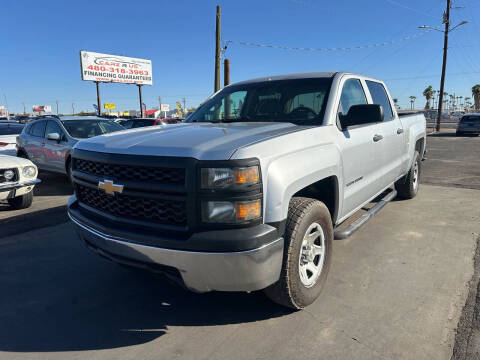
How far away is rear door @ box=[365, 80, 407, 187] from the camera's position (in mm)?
4121

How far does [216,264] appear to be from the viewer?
2160mm

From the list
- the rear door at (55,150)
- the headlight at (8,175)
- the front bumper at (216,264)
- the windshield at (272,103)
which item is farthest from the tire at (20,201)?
the front bumper at (216,264)

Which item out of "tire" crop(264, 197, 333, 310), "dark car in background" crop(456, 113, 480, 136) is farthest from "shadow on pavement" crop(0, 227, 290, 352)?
"dark car in background" crop(456, 113, 480, 136)

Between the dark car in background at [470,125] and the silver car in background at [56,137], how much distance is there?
20.8 metres

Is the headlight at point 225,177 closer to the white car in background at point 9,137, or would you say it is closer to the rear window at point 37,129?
the rear window at point 37,129

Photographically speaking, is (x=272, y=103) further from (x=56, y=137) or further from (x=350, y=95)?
(x=56, y=137)

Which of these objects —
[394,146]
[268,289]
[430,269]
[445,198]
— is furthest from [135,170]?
[445,198]

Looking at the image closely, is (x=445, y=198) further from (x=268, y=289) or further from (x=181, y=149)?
(x=181, y=149)

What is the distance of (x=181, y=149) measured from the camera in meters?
2.28

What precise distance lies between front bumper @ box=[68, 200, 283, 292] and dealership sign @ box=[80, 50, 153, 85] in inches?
1283

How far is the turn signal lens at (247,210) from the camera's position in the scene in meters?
2.16

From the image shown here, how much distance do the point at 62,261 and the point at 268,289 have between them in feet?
8.17

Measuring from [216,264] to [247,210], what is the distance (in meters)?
0.38

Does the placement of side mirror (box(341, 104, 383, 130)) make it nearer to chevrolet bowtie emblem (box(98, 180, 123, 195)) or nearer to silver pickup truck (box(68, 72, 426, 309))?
silver pickup truck (box(68, 72, 426, 309))
